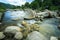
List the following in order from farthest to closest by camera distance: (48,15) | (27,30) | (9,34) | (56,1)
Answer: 1. (56,1)
2. (48,15)
3. (27,30)
4. (9,34)

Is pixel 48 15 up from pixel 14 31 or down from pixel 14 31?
down

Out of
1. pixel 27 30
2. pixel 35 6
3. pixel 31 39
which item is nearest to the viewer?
pixel 31 39

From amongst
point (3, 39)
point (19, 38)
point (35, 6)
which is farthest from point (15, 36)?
point (35, 6)

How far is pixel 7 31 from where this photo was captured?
9.94m

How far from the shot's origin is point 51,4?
48.4 meters

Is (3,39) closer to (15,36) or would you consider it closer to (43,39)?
(15,36)

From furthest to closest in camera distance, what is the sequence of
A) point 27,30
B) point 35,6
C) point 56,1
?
point 35,6, point 56,1, point 27,30

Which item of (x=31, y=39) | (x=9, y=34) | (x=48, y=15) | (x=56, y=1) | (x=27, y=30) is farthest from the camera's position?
(x=56, y=1)

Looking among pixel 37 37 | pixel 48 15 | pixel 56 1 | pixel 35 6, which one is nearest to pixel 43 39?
pixel 37 37

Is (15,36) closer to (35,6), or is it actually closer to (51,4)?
(51,4)

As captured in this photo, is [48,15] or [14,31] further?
[48,15]

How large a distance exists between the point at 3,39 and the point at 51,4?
133 feet

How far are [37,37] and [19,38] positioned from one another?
1.18 m

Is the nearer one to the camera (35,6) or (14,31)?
(14,31)
